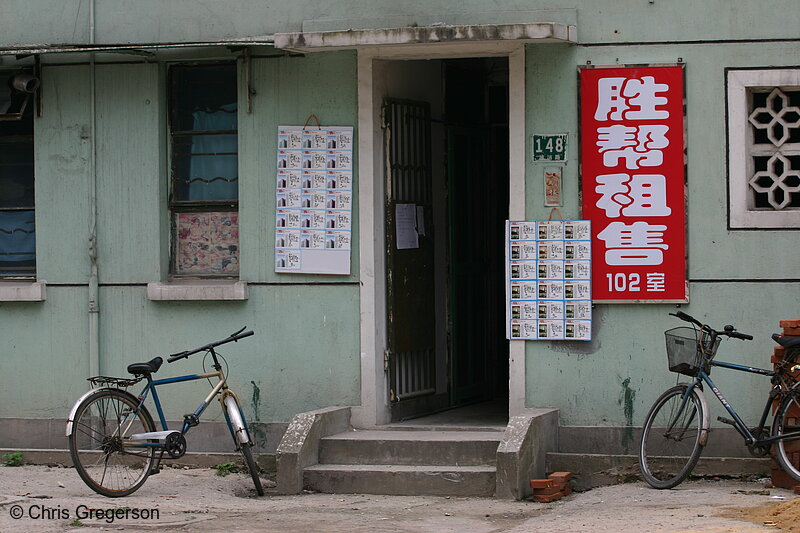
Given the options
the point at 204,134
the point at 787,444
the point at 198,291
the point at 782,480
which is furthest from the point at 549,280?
the point at 204,134

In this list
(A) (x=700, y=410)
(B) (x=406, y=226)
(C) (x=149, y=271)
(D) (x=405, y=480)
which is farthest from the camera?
(B) (x=406, y=226)

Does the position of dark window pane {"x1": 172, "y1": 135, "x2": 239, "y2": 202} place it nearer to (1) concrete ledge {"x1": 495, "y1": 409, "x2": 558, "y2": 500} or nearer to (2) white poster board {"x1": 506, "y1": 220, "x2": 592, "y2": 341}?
(2) white poster board {"x1": 506, "y1": 220, "x2": 592, "y2": 341}

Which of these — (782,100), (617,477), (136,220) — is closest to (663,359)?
(617,477)

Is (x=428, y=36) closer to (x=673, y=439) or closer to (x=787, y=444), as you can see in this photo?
Result: (x=673, y=439)

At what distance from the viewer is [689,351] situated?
A: 973cm

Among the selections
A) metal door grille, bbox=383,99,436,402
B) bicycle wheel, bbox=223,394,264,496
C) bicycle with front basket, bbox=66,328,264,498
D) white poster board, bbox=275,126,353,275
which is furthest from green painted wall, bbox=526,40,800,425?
bicycle with front basket, bbox=66,328,264,498

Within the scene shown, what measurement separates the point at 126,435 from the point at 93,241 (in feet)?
7.69

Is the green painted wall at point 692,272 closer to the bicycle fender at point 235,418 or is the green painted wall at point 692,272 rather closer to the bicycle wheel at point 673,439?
the bicycle wheel at point 673,439

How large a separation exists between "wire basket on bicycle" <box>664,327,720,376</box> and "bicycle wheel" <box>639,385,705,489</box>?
197 mm

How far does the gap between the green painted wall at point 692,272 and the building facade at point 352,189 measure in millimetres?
18

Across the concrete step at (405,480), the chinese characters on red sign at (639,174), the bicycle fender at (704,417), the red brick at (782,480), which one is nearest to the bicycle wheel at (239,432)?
the concrete step at (405,480)

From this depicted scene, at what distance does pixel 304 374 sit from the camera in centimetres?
1121

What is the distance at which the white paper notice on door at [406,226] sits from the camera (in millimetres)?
11492

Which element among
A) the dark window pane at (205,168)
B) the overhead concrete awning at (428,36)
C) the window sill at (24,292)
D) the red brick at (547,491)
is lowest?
the red brick at (547,491)
